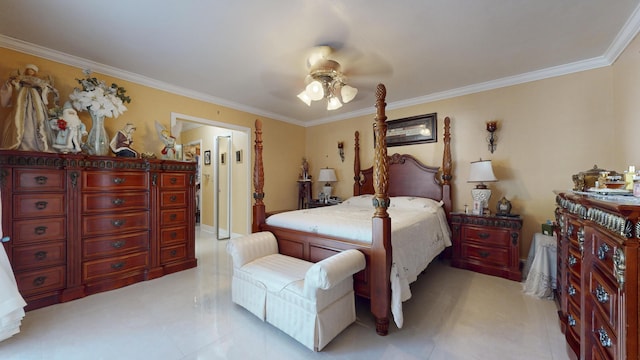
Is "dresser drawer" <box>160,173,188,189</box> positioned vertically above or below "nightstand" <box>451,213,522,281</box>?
above

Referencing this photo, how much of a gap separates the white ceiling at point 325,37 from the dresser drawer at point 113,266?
7.16 ft

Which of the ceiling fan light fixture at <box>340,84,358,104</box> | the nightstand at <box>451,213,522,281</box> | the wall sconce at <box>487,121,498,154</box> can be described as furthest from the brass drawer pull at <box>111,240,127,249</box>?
the wall sconce at <box>487,121,498,154</box>

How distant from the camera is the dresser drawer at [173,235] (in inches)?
119

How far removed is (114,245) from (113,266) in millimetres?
226

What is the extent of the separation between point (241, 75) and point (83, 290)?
2.88 meters

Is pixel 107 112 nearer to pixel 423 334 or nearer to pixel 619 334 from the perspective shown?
pixel 423 334

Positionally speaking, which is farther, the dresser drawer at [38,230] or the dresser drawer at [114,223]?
the dresser drawer at [114,223]

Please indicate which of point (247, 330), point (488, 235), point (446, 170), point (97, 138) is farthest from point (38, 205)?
point (488, 235)

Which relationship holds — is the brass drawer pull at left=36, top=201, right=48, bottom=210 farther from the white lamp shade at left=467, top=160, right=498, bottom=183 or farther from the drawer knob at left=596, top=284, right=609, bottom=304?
the white lamp shade at left=467, top=160, right=498, bottom=183

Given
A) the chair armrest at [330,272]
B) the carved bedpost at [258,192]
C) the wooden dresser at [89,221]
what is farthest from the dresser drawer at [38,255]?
the chair armrest at [330,272]

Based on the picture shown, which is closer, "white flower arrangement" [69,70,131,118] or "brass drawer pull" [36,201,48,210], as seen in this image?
"brass drawer pull" [36,201,48,210]

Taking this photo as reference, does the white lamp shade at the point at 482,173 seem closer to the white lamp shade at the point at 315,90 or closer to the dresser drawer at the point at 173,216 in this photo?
the white lamp shade at the point at 315,90

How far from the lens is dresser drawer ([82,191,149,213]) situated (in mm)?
2490

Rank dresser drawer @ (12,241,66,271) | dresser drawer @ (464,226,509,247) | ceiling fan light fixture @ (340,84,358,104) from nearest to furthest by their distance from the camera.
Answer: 1. dresser drawer @ (12,241,66,271)
2. ceiling fan light fixture @ (340,84,358,104)
3. dresser drawer @ (464,226,509,247)
